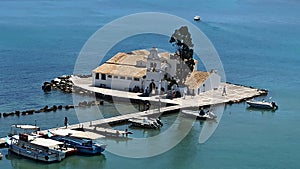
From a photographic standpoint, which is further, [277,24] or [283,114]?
[277,24]

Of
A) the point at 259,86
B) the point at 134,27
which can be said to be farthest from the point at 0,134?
the point at 134,27

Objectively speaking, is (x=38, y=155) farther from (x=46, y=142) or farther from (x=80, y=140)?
(x=80, y=140)

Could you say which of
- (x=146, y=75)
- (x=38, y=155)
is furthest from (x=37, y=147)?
(x=146, y=75)

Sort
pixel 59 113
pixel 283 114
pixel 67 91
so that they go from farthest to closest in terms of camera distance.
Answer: pixel 67 91, pixel 283 114, pixel 59 113

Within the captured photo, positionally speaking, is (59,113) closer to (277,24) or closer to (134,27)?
(134,27)

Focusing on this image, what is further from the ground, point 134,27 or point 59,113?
point 134,27

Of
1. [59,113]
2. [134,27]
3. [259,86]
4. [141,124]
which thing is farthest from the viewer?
[134,27]

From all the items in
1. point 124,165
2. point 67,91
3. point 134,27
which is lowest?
point 124,165
